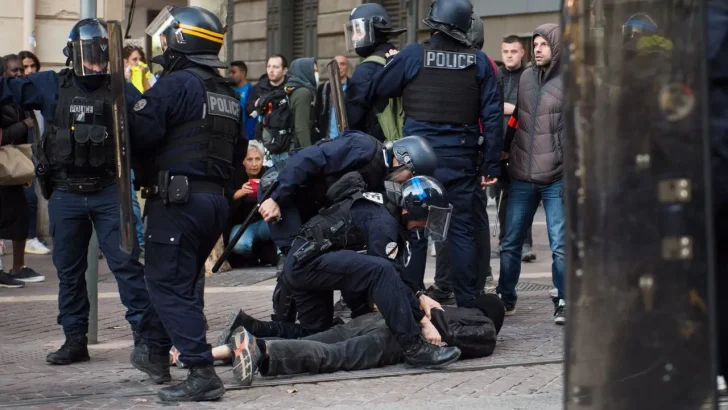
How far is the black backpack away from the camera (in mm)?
11148

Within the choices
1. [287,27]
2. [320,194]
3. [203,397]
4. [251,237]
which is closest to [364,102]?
[320,194]

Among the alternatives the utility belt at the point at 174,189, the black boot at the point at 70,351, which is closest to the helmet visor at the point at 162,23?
the utility belt at the point at 174,189

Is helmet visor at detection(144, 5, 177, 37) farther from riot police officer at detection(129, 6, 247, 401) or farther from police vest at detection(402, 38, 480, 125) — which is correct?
police vest at detection(402, 38, 480, 125)

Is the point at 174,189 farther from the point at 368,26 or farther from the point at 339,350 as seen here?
the point at 368,26

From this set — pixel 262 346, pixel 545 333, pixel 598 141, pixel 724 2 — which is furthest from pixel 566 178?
pixel 545 333

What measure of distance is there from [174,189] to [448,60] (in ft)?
8.44

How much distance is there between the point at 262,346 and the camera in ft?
19.3

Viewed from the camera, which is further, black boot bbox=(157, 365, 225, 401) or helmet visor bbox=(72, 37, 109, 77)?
helmet visor bbox=(72, 37, 109, 77)

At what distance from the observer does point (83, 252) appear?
637 cm

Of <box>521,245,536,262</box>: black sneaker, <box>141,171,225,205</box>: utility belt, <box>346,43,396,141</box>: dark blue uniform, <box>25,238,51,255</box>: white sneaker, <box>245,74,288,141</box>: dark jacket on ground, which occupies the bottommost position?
<box>521,245,536,262</box>: black sneaker

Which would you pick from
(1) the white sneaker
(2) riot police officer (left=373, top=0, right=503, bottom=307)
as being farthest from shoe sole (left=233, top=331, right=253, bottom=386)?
(1) the white sneaker

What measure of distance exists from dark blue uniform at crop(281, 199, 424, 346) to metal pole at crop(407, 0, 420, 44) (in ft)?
39.5

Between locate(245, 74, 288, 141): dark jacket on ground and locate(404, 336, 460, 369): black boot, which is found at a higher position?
locate(245, 74, 288, 141): dark jacket on ground

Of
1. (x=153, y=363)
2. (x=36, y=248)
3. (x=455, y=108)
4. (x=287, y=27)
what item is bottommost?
(x=153, y=363)
